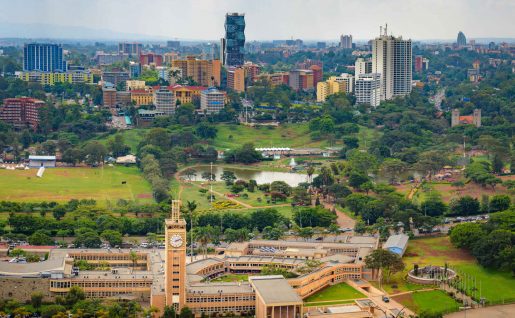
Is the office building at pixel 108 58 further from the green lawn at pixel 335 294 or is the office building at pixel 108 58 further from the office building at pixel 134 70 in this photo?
the green lawn at pixel 335 294

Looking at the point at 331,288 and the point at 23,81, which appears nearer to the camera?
the point at 331,288

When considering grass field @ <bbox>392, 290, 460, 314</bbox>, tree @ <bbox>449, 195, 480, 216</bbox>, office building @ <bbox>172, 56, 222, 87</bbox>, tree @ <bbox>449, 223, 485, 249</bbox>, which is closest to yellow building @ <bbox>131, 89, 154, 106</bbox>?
office building @ <bbox>172, 56, 222, 87</bbox>

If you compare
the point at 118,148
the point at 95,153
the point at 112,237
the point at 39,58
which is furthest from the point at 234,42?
the point at 112,237

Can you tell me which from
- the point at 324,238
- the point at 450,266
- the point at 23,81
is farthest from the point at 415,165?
the point at 23,81

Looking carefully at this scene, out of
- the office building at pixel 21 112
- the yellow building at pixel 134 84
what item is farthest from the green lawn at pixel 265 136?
the yellow building at pixel 134 84

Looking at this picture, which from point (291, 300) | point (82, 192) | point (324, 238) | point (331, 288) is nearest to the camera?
point (291, 300)

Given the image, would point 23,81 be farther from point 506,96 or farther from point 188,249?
point 188,249
